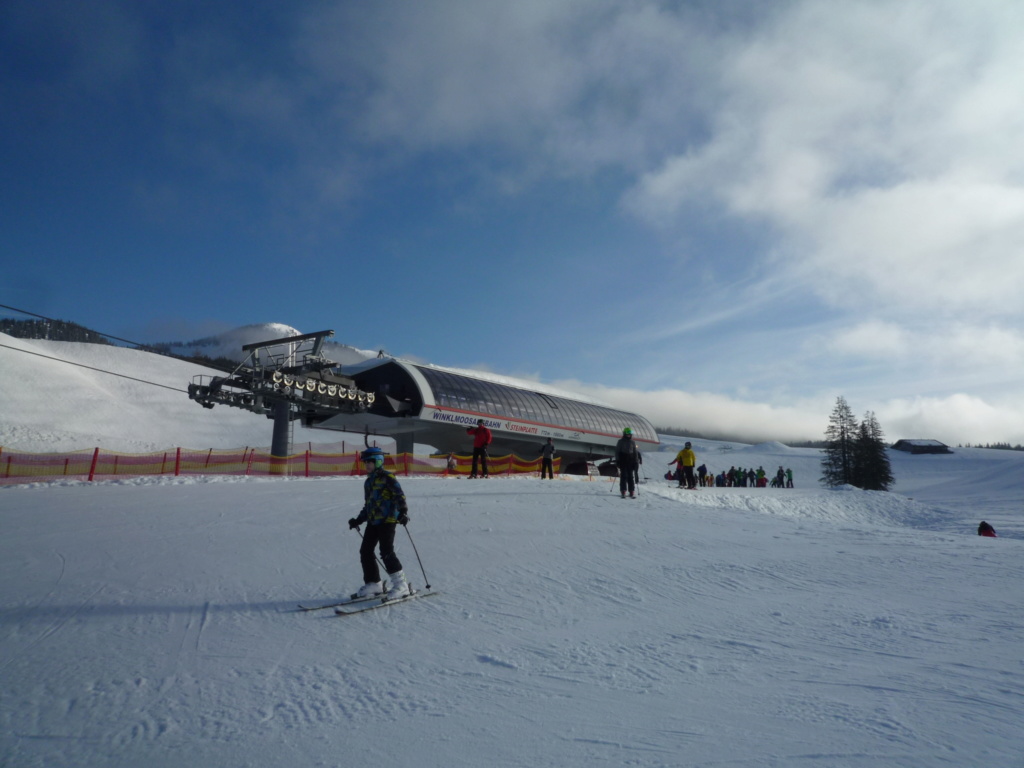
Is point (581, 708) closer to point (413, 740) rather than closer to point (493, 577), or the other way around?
point (413, 740)

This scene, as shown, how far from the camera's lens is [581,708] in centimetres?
348

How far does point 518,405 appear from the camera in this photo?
38.2m

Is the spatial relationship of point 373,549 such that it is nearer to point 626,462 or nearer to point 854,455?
point 626,462

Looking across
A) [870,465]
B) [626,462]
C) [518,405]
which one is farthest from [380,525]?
[870,465]

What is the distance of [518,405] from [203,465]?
21.1 m

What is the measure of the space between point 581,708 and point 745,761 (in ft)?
3.15

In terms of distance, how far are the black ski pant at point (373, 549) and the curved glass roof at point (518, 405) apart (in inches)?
1049

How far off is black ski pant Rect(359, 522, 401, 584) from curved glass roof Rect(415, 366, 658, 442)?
26.6 m

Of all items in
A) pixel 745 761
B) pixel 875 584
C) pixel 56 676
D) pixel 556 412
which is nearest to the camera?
pixel 745 761

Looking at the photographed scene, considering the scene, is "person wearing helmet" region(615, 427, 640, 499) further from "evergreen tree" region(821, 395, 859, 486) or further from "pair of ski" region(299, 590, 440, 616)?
"evergreen tree" region(821, 395, 859, 486)

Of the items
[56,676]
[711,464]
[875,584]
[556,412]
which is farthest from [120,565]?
[711,464]

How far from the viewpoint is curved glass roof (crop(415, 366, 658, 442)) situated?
3391 centimetres

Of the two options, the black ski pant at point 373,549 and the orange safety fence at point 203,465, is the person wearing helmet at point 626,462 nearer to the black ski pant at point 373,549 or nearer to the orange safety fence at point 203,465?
the black ski pant at point 373,549

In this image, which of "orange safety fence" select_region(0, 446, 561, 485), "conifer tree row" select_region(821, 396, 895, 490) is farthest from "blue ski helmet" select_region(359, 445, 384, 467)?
"conifer tree row" select_region(821, 396, 895, 490)
